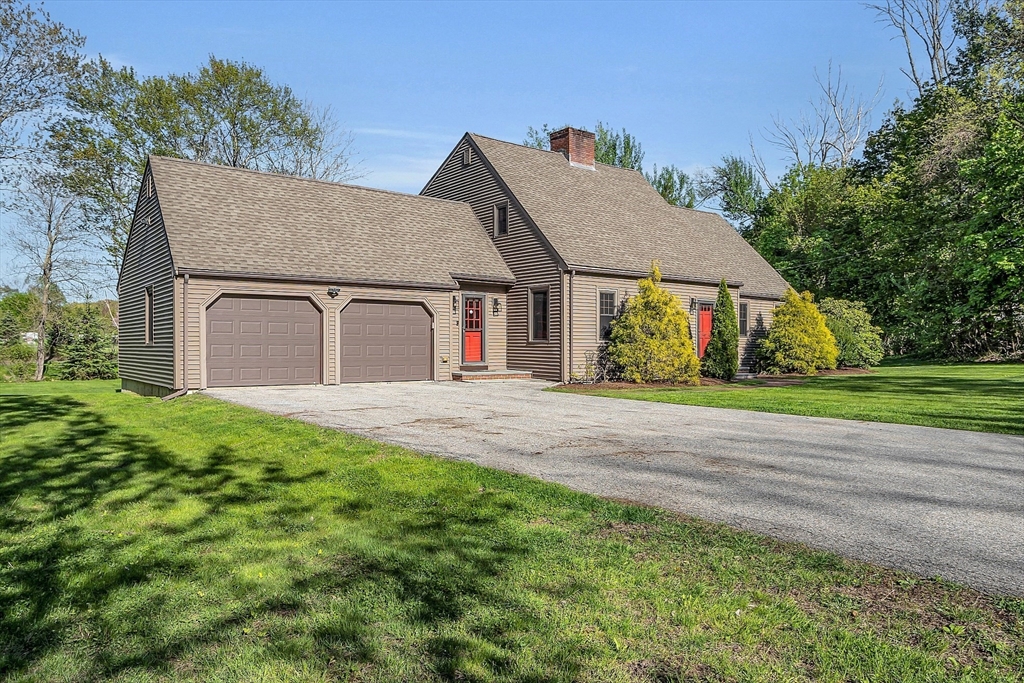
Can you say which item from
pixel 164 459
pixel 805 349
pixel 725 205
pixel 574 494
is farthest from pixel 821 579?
pixel 725 205

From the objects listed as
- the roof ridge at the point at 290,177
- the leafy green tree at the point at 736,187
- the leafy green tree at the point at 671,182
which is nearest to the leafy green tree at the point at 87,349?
the roof ridge at the point at 290,177

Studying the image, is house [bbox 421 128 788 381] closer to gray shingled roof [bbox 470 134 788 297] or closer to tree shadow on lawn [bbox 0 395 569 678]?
gray shingled roof [bbox 470 134 788 297]

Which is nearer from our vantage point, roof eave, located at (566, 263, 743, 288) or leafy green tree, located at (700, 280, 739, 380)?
roof eave, located at (566, 263, 743, 288)

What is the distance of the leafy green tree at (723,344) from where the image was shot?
65.9ft

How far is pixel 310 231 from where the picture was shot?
18172 mm

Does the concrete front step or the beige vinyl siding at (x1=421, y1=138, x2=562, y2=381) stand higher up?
the beige vinyl siding at (x1=421, y1=138, x2=562, y2=381)

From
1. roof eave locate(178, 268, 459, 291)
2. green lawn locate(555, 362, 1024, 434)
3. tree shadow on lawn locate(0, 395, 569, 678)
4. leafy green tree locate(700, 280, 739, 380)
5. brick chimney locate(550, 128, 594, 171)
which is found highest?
brick chimney locate(550, 128, 594, 171)

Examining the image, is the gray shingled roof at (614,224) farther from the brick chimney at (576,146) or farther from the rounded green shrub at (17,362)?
the rounded green shrub at (17,362)

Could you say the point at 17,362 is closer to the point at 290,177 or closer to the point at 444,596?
the point at 290,177

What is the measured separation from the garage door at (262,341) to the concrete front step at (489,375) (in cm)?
403

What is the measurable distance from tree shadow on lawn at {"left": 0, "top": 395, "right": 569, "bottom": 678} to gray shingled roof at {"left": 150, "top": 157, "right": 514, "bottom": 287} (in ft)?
34.1

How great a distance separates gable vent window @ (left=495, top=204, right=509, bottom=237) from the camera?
70.4ft

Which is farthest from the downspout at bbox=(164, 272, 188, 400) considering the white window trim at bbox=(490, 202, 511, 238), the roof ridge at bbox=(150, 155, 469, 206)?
the white window trim at bbox=(490, 202, 511, 238)

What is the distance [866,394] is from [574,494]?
11617 mm
